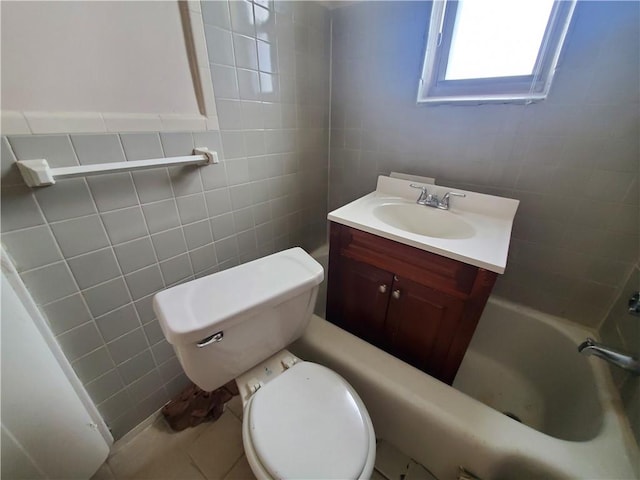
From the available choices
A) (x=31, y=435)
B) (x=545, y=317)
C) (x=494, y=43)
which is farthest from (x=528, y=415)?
(x=31, y=435)

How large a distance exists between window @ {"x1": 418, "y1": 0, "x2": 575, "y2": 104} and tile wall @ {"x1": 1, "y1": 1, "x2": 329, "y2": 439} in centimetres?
54

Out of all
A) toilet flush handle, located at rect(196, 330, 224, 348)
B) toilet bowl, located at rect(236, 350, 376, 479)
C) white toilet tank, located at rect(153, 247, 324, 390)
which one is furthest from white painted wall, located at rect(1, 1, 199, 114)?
toilet bowl, located at rect(236, 350, 376, 479)

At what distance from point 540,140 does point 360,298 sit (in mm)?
955

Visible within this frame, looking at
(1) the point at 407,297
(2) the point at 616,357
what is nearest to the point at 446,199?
(1) the point at 407,297

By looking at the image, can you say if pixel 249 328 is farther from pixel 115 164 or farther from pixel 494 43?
pixel 494 43

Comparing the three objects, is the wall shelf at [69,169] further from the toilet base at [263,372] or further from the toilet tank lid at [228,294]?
the toilet base at [263,372]

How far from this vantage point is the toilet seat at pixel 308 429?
0.64 meters

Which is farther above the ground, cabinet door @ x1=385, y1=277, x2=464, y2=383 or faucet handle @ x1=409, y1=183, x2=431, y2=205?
faucet handle @ x1=409, y1=183, x2=431, y2=205

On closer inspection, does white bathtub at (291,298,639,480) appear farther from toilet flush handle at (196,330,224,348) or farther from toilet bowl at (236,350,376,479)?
toilet flush handle at (196,330,224,348)

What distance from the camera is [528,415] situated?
1101 millimetres

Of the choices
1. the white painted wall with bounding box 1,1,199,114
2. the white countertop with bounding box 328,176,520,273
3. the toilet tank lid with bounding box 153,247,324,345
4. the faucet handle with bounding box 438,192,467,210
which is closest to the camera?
the white painted wall with bounding box 1,1,199,114

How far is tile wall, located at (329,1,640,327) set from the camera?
0.85 m

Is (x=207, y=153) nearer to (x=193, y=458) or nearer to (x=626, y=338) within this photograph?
(x=193, y=458)

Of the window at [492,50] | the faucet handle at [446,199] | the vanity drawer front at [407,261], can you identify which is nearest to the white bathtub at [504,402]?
the vanity drawer front at [407,261]
